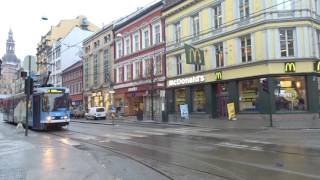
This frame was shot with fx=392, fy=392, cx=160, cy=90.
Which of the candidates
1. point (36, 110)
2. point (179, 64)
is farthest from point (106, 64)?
point (36, 110)

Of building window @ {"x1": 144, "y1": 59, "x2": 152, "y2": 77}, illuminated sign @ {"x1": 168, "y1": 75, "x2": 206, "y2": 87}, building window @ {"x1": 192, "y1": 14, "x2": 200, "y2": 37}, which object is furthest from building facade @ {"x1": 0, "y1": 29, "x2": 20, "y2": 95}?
building window @ {"x1": 192, "y1": 14, "x2": 200, "y2": 37}

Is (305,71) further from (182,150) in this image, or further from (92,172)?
(92,172)

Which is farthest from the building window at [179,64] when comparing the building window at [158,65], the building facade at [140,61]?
the building window at [158,65]

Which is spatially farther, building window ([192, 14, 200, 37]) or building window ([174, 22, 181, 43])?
building window ([174, 22, 181, 43])

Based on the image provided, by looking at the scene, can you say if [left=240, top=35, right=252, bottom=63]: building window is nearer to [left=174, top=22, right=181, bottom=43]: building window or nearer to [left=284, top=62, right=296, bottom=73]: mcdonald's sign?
[left=284, top=62, right=296, bottom=73]: mcdonald's sign

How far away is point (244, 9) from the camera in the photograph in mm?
33750

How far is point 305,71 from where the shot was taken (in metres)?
30.3

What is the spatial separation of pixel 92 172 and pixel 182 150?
530 cm

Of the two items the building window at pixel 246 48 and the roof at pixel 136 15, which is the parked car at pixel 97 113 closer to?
the roof at pixel 136 15

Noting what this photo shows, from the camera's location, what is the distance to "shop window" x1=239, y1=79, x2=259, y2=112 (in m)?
32.3

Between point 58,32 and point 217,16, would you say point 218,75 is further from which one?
point 58,32

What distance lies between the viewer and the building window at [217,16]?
3669 centimetres

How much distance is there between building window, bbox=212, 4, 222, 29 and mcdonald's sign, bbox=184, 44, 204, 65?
287cm

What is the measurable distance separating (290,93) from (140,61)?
79.3 feet
